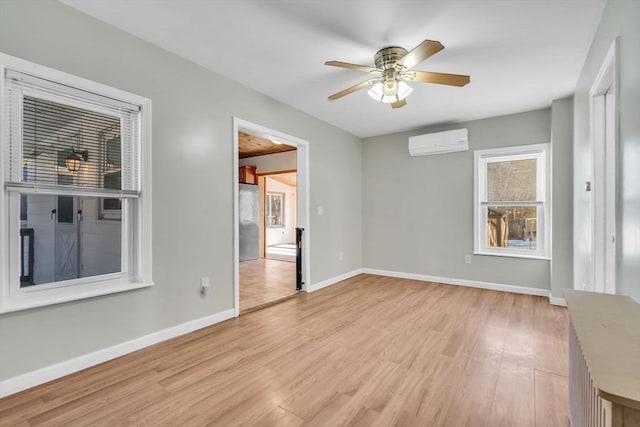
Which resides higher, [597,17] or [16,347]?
[597,17]

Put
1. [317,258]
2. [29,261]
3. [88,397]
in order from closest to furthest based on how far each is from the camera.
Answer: [88,397]
[29,261]
[317,258]

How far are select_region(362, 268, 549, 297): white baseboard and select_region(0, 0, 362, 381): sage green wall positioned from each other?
3.06 m

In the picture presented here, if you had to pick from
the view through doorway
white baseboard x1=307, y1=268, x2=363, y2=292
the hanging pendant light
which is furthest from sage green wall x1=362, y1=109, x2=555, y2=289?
the hanging pendant light

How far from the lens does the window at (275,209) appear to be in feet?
34.3

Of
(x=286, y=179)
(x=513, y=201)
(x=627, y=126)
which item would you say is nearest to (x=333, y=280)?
(x=513, y=201)

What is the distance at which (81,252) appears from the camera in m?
2.28

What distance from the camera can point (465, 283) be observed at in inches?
183

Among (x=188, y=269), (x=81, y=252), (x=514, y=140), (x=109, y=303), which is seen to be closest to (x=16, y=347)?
(x=109, y=303)

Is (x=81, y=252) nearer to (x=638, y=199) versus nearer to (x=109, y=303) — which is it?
(x=109, y=303)

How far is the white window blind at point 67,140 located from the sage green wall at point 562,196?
462 centimetres

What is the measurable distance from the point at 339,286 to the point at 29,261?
3.60m

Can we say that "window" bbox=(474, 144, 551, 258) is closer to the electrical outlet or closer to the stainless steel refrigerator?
the electrical outlet

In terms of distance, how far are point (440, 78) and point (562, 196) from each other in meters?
2.52

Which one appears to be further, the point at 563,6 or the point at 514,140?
the point at 514,140
